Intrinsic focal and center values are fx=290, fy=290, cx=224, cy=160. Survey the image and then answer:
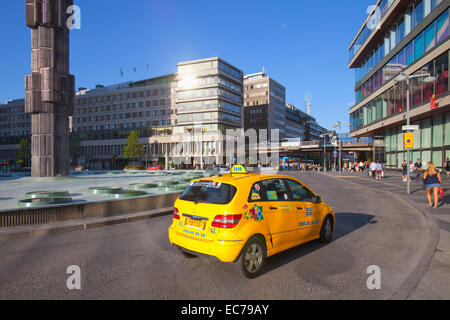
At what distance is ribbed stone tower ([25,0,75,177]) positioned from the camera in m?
22.5

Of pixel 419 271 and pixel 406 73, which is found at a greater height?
pixel 406 73

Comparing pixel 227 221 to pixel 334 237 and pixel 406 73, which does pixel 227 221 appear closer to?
pixel 334 237

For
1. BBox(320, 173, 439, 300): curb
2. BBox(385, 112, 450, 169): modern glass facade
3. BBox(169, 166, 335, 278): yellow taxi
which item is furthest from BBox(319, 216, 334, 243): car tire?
BBox(385, 112, 450, 169): modern glass facade

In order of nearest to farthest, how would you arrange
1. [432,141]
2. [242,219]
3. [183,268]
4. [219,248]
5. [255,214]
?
[219,248] < [242,219] < [255,214] < [183,268] < [432,141]

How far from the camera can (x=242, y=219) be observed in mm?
4535

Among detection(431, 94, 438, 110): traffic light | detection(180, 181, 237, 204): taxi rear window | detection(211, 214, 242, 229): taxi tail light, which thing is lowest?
detection(211, 214, 242, 229): taxi tail light

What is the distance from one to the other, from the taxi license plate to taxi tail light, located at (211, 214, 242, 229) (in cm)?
28

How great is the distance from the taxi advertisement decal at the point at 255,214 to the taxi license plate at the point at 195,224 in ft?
2.32

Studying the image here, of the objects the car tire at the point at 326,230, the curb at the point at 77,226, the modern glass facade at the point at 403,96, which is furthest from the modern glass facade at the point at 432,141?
the curb at the point at 77,226

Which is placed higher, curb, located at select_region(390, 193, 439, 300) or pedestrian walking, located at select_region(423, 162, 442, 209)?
pedestrian walking, located at select_region(423, 162, 442, 209)

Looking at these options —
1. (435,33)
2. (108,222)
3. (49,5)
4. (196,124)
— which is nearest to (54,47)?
(49,5)

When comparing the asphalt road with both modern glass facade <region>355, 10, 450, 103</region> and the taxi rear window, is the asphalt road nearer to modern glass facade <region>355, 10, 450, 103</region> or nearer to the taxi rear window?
the taxi rear window

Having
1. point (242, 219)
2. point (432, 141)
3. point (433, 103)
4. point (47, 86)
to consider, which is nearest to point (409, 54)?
point (433, 103)

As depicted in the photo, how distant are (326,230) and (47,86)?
23.7 metres
